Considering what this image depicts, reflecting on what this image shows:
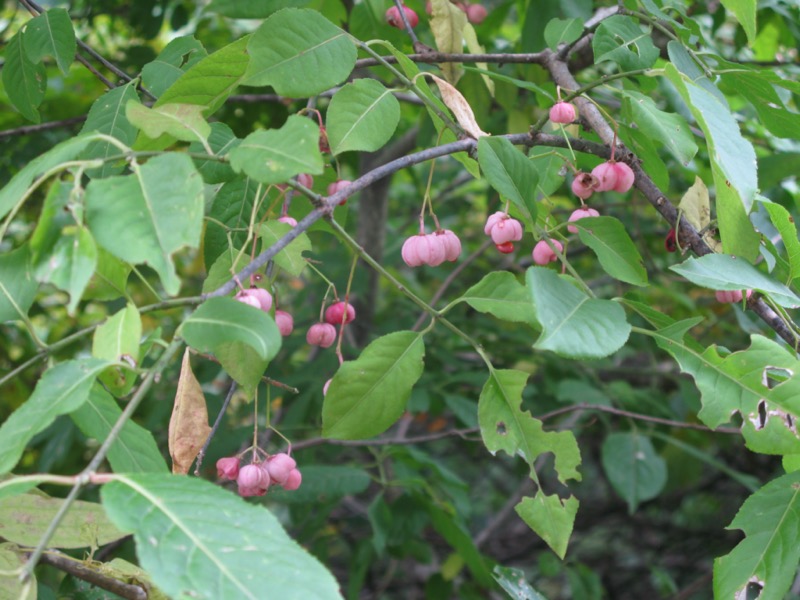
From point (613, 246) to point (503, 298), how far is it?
0.65ft

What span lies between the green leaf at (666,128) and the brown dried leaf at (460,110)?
19cm

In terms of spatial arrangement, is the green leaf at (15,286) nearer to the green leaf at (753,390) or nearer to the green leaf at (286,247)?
the green leaf at (286,247)

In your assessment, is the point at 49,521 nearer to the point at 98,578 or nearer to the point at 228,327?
the point at 98,578

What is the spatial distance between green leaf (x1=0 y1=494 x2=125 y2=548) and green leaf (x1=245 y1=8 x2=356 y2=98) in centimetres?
58

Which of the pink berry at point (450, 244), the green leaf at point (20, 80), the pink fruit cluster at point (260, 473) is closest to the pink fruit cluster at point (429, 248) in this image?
the pink berry at point (450, 244)

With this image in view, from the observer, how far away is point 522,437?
1101mm

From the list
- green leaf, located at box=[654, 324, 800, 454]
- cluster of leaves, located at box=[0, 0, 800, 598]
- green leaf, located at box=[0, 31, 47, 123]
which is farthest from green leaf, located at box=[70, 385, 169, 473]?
green leaf, located at box=[0, 31, 47, 123]

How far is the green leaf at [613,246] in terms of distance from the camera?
110 centimetres

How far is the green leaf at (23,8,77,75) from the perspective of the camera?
4.58 ft

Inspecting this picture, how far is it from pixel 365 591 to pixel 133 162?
3234 mm

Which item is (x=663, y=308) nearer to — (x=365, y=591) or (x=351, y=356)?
(x=351, y=356)

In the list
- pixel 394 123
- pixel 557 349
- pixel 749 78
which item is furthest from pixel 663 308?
pixel 557 349

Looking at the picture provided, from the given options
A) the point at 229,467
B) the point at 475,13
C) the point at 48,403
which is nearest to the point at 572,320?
the point at 48,403

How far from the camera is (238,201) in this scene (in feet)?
3.98
